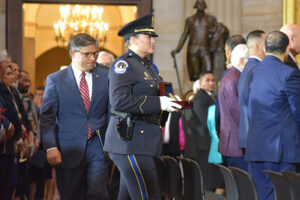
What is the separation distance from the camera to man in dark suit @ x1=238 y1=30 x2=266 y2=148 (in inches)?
218

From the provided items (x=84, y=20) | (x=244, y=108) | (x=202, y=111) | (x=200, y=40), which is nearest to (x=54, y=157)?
(x=244, y=108)

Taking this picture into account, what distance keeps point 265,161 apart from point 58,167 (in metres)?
1.59

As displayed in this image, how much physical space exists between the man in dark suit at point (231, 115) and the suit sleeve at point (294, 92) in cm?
142

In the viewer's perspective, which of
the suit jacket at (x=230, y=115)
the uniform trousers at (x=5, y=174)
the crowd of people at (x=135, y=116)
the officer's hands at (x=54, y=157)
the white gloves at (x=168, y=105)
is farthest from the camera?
the suit jacket at (x=230, y=115)

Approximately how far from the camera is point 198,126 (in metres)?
7.97

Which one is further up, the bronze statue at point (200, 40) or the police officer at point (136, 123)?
the bronze statue at point (200, 40)

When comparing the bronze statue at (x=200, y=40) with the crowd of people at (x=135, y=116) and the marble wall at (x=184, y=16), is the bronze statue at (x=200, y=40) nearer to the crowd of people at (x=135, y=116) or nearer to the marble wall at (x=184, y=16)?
the marble wall at (x=184, y=16)

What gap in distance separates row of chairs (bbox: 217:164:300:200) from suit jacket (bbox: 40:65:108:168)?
4.59ft

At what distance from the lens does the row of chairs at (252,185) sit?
11.2ft

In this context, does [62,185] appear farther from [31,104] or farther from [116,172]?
[31,104]

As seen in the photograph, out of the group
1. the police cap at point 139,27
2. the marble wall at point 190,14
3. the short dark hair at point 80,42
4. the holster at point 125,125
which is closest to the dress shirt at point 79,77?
the short dark hair at point 80,42

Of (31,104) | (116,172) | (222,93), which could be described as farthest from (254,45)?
(31,104)

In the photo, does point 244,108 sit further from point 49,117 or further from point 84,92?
point 49,117

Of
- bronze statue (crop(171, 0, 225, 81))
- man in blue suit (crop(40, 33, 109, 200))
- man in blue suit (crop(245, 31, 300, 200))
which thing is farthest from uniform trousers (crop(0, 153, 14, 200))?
bronze statue (crop(171, 0, 225, 81))
